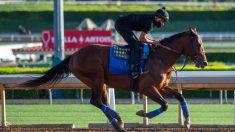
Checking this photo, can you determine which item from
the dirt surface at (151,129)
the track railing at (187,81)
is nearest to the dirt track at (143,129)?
the dirt surface at (151,129)

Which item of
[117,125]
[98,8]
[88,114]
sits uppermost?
[117,125]

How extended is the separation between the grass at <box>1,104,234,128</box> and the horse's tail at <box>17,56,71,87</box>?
1.44 metres

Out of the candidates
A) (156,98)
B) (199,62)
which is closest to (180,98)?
(156,98)

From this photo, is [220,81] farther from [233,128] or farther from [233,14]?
[233,14]

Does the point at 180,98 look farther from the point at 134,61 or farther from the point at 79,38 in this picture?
the point at 79,38

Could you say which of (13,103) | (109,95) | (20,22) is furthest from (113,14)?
(109,95)

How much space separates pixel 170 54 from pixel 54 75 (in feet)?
A: 5.50

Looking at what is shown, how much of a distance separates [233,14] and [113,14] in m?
8.31

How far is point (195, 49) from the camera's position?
10.3 metres

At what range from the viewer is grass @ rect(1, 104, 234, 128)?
42.2 feet

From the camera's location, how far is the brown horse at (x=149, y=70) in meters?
10.2

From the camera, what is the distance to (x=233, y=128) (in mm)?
11070

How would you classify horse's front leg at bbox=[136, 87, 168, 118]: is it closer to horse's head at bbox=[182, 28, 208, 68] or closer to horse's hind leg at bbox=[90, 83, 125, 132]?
horse's hind leg at bbox=[90, 83, 125, 132]

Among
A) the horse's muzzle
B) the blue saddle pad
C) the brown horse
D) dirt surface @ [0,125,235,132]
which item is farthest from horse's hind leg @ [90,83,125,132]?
the horse's muzzle
